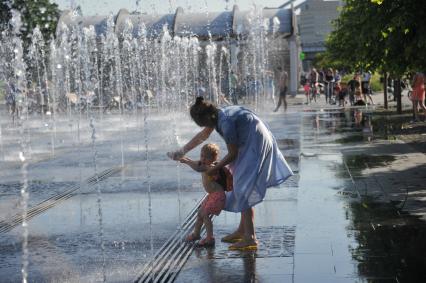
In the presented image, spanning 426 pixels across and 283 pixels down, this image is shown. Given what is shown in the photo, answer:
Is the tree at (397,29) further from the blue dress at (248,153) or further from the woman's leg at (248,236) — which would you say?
the woman's leg at (248,236)

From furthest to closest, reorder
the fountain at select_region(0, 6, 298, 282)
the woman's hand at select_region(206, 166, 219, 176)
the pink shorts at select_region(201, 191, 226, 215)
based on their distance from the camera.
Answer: the fountain at select_region(0, 6, 298, 282), the pink shorts at select_region(201, 191, 226, 215), the woman's hand at select_region(206, 166, 219, 176)

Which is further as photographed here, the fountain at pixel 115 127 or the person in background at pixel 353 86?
the person in background at pixel 353 86

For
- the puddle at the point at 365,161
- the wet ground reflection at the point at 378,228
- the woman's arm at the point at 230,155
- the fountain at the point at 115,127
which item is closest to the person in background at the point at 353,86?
the fountain at the point at 115,127

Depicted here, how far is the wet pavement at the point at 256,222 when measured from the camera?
20.3 feet

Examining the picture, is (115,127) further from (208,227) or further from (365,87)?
(208,227)

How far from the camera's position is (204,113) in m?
6.75

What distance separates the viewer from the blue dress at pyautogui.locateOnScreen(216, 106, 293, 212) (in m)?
6.77

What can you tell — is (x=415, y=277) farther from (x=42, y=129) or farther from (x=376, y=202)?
(x=42, y=129)

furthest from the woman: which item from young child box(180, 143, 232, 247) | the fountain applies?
the fountain

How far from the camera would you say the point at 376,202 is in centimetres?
877

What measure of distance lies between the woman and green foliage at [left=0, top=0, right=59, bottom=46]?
36.7 meters

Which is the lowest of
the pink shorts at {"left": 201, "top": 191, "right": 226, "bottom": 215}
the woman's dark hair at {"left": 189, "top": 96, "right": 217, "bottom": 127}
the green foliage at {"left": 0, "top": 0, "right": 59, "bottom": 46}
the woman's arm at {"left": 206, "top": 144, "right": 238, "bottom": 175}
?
the pink shorts at {"left": 201, "top": 191, "right": 226, "bottom": 215}

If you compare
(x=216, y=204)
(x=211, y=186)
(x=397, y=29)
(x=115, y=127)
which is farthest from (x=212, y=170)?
(x=115, y=127)

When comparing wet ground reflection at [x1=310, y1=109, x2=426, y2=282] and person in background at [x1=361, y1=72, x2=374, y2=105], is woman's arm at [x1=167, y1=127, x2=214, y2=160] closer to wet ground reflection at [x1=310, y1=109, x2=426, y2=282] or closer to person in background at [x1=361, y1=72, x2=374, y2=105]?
wet ground reflection at [x1=310, y1=109, x2=426, y2=282]
